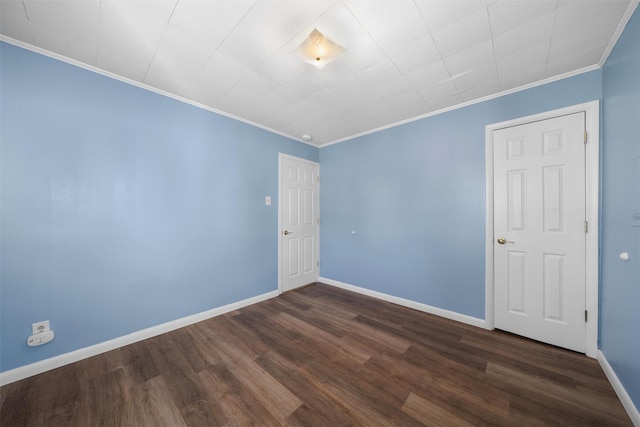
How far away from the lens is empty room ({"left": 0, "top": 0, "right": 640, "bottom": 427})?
1.48 meters

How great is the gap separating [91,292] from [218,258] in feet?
3.81

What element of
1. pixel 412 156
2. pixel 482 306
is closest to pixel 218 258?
pixel 412 156

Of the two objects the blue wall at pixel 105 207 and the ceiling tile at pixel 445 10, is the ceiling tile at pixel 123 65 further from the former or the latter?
the ceiling tile at pixel 445 10

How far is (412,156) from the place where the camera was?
305cm

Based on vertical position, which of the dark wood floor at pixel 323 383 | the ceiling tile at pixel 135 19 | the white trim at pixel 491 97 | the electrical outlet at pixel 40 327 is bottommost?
the dark wood floor at pixel 323 383

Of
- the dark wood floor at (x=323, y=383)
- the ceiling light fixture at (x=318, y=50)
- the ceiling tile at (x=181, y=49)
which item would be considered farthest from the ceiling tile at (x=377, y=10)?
the dark wood floor at (x=323, y=383)

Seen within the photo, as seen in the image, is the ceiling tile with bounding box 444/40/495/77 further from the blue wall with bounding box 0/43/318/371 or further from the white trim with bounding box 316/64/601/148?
the blue wall with bounding box 0/43/318/371

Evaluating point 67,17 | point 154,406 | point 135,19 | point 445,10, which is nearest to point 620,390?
point 445,10

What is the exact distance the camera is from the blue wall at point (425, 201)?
8.21 feet

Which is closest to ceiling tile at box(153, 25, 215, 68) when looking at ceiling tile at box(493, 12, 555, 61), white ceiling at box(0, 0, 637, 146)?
white ceiling at box(0, 0, 637, 146)

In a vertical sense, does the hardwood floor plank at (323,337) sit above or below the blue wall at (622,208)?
below

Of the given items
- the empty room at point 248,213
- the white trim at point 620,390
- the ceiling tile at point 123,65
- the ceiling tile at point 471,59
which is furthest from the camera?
the ceiling tile at point 123,65

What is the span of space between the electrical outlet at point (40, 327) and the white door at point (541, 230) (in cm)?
426

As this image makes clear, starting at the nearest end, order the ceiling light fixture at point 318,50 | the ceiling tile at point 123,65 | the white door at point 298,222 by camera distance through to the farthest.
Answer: the ceiling light fixture at point 318,50 < the ceiling tile at point 123,65 < the white door at point 298,222
